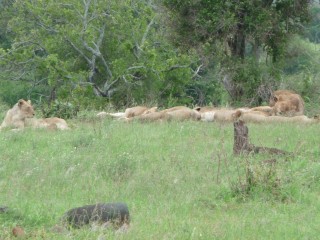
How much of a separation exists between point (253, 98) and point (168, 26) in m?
3.15

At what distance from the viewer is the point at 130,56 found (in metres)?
31.7

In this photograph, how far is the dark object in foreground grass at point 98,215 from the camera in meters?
7.11

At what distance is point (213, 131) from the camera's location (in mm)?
13961

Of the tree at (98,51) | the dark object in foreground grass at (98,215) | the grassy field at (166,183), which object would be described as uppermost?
the dark object in foreground grass at (98,215)

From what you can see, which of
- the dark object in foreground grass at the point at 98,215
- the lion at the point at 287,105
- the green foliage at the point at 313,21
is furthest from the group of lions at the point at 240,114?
the dark object in foreground grass at the point at 98,215

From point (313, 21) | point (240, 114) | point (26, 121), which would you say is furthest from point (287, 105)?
point (313, 21)

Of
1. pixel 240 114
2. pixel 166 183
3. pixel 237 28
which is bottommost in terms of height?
pixel 240 114

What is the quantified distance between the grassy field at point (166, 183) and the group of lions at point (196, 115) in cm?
172

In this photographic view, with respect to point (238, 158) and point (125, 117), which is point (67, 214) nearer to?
point (238, 158)

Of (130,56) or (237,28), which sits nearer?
(237,28)

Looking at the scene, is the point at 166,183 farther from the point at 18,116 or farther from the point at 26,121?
the point at 18,116

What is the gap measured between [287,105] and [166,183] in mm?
7823

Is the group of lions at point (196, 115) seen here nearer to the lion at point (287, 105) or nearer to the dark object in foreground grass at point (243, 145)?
the lion at point (287, 105)

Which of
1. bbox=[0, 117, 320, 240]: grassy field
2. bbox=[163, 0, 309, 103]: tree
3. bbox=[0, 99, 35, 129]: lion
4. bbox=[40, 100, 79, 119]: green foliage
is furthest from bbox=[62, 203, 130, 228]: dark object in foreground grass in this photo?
bbox=[163, 0, 309, 103]: tree
